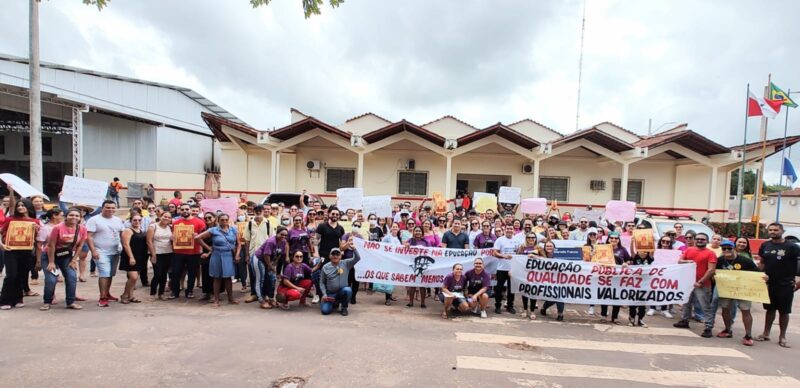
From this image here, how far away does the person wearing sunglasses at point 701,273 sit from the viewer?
600cm

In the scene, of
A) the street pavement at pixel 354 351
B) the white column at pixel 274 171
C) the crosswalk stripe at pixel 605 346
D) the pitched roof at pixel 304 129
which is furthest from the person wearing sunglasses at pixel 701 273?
the white column at pixel 274 171

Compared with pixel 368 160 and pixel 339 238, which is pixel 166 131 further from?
pixel 339 238

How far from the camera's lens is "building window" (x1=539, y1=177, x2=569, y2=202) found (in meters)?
18.3

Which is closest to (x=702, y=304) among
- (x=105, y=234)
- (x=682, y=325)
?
(x=682, y=325)

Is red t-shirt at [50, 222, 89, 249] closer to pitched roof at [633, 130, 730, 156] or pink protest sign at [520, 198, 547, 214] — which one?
pink protest sign at [520, 198, 547, 214]

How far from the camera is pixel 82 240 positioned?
591cm

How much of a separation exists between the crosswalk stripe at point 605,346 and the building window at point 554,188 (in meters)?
13.5

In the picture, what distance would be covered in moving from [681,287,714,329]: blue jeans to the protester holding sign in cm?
69

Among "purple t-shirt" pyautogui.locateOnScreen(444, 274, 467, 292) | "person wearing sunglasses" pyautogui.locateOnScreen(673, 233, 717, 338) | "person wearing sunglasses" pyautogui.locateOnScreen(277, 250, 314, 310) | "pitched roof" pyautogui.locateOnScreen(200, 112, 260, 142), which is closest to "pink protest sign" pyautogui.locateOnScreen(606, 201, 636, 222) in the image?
"person wearing sunglasses" pyautogui.locateOnScreen(673, 233, 717, 338)

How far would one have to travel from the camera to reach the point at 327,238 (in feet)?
23.1

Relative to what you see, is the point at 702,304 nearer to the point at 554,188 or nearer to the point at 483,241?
the point at 483,241

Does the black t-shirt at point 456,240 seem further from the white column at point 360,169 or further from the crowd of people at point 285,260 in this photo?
the white column at point 360,169

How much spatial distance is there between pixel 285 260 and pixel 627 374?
5.18 m

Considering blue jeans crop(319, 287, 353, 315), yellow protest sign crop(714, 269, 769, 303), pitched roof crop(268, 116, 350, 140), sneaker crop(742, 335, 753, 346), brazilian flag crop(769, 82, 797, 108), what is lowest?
sneaker crop(742, 335, 753, 346)
